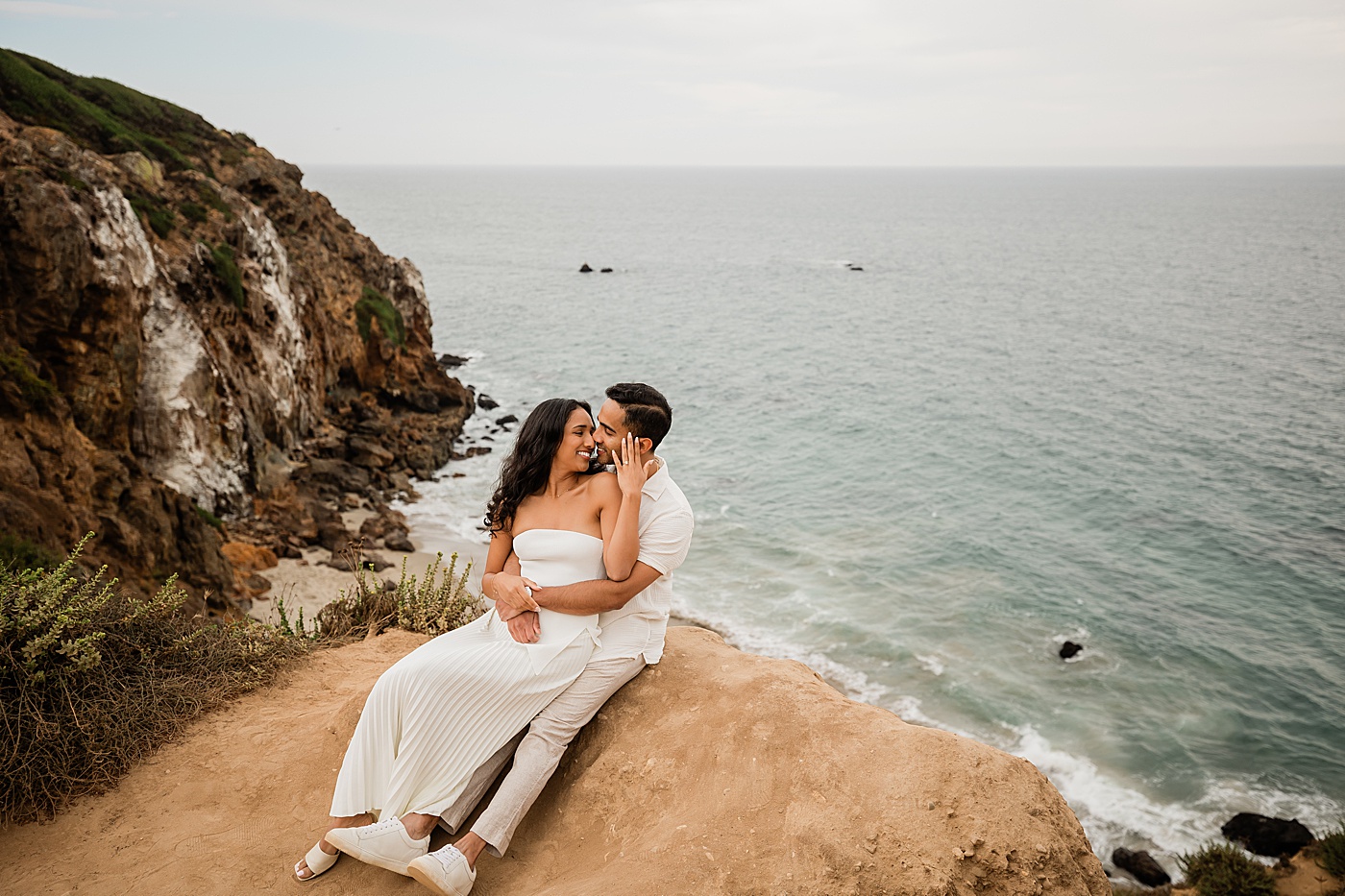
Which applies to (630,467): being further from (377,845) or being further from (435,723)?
(377,845)

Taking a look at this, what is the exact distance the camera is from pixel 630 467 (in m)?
4.81

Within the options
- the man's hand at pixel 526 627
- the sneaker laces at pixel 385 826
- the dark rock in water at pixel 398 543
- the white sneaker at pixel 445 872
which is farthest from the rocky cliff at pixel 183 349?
the white sneaker at pixel 445 872

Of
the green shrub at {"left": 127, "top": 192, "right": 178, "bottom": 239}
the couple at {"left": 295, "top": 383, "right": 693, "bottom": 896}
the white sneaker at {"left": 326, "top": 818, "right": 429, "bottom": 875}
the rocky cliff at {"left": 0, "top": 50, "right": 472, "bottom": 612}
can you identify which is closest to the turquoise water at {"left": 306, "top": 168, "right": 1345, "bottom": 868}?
the rocky cliff at {"left": 0, "top": 50, "right": 472, "bottom": 612}

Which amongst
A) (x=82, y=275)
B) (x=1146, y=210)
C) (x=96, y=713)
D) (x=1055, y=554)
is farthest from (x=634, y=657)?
(x=1146, y=210)

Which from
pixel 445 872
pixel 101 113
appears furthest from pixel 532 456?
pixel 101 113

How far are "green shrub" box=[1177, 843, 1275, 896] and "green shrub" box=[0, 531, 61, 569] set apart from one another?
1604cm

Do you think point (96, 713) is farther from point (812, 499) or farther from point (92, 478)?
point (812, 499)

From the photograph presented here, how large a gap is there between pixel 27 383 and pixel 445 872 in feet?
42.5

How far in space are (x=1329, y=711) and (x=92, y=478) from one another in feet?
76.7

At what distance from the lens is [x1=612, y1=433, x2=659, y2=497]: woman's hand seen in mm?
4785

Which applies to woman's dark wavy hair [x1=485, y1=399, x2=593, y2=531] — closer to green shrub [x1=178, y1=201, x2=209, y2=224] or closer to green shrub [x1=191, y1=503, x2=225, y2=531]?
green shrub [x1=191, y1=503, x2=225, y2=531]

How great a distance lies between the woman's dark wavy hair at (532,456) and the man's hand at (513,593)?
0.41 metres

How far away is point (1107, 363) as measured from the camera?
4309 centimetres

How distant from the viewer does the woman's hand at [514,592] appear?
16.5 feet
